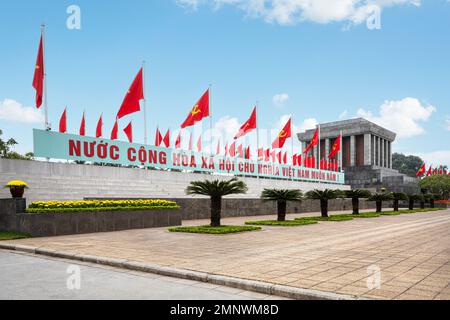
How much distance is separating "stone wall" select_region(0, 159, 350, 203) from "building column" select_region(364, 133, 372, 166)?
75.7 meters

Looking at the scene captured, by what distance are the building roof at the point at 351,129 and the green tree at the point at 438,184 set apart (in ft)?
70.0

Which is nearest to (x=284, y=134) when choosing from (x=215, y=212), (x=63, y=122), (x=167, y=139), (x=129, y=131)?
(x=167, y=139)

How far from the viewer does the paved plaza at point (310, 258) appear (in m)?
7.25

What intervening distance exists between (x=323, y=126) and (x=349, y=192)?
8239 centimetres

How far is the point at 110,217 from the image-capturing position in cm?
1889

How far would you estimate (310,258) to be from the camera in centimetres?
1028

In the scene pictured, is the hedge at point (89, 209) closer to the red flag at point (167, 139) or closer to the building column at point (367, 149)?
the red flag at point (167, 139)

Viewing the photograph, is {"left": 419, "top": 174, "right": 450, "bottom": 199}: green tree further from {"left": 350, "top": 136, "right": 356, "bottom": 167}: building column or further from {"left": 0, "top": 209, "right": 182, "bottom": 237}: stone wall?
{"left": 0, "top": 209, "right": 182, "bottom": 237}: stone wall

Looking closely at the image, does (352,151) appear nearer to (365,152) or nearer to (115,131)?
(365,152)

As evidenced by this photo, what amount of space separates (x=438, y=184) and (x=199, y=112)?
6857cm

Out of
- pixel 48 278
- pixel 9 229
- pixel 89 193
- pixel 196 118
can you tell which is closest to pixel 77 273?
pixel 48 278

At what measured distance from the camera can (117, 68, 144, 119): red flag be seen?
3009 cm

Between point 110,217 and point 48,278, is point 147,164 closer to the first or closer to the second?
point 110,217
